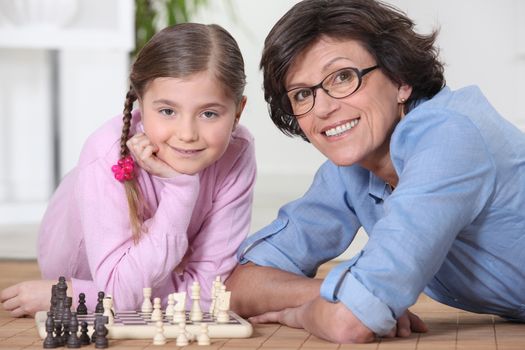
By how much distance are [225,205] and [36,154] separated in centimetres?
287

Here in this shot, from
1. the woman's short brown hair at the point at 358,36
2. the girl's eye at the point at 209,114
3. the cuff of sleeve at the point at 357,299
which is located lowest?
the cuff of sleeve at the point at 357,299

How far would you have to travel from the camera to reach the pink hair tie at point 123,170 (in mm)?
2191

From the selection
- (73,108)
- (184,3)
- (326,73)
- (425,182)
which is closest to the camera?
(425,182)

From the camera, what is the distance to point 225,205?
236cm

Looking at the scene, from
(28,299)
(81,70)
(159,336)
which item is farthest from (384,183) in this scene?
(81,70)

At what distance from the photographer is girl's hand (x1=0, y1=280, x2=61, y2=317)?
2.31 metres

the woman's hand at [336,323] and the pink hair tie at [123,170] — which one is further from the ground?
the pink hair tie at [123,170]

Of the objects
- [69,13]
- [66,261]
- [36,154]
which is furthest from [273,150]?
[66,261]

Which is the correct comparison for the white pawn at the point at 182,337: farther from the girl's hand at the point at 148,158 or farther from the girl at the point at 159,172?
the girl's hand at the point at 148,158

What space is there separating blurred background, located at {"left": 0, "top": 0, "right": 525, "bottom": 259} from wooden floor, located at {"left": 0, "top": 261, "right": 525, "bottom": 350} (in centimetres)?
138

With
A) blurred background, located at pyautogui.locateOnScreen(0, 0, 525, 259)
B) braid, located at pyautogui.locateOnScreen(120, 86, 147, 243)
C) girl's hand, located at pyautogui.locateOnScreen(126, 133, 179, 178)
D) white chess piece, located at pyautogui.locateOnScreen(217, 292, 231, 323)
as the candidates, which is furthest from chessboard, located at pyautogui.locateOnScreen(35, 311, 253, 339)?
blurred background, located at pyautogui.locateOnScreen(0, 0, 525, 259)

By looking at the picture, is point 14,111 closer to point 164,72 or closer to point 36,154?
point 36,154

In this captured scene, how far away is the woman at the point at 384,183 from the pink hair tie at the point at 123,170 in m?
0.33

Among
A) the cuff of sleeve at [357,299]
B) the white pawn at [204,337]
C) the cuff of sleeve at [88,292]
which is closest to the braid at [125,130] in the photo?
the cuff of sleeve at [88,292]
